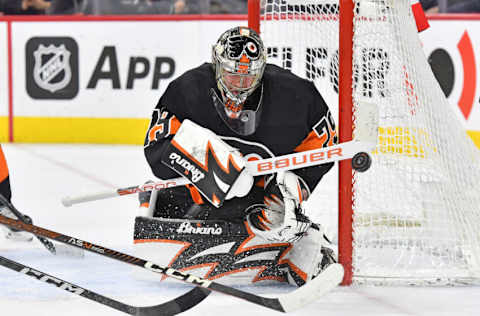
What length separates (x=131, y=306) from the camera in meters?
2.29

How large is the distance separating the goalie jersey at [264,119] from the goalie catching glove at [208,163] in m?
0.19

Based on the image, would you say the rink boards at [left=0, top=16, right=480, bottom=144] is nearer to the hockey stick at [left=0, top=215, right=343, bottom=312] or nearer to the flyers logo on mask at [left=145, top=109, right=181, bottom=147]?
the flyers logo on mask at [left=145, top=109, right=181, bottom=147]

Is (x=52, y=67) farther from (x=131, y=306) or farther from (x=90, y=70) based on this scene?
(x=131, y=306)

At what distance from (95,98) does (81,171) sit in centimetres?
137

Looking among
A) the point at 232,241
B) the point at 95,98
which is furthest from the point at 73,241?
the point at 95,98

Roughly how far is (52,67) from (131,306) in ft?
14.0

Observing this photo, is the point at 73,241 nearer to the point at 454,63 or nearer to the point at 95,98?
the point at 454,63

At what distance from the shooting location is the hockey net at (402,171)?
8.52 feet

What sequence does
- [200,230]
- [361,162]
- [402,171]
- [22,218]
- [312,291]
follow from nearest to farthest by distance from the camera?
[312,291] < [361,162] < [200,230] < [402,171] < [22,218]

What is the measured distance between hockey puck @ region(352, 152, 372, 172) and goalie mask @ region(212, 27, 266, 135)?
39cm

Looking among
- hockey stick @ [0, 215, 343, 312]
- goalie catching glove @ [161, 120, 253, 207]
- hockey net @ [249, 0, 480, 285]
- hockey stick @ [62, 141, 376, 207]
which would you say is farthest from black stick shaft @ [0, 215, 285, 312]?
hockey net @ [249, 0, 480, 285]

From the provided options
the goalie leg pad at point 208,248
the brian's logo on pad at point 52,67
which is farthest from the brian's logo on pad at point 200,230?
the brian's logo on pad at point 52,67

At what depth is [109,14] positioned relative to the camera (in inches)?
248

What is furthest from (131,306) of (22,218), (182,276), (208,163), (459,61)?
(459,61)
